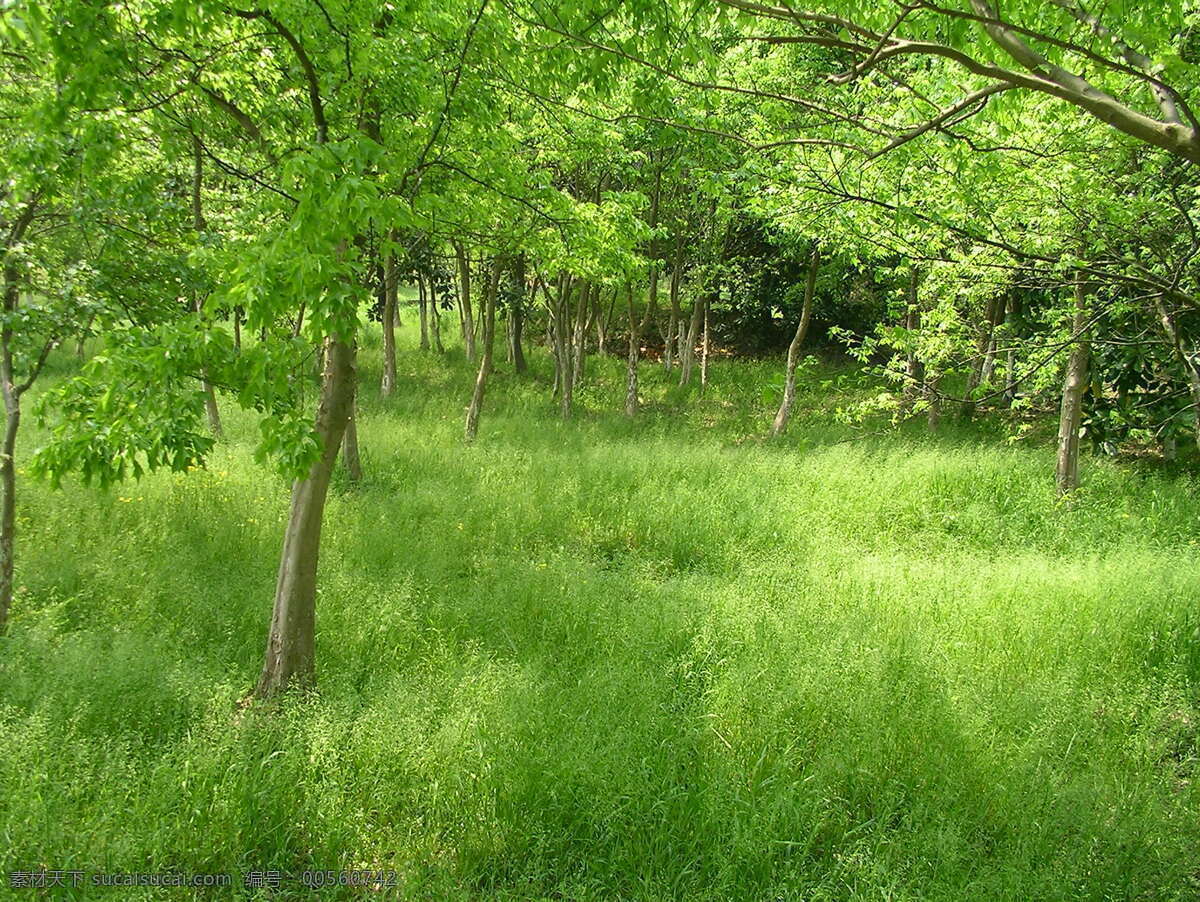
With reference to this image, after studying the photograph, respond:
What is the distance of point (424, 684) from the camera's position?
4227mm

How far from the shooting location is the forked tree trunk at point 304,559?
159 inches

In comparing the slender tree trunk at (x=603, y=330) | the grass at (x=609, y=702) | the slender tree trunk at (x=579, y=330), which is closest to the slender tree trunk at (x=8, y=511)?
the grass at (x=609, y=702)

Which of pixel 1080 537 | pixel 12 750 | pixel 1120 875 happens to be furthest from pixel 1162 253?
pixel 12 750

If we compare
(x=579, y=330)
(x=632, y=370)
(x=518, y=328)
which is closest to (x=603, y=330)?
(x=518, y=328)

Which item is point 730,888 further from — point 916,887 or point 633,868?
point 916,887

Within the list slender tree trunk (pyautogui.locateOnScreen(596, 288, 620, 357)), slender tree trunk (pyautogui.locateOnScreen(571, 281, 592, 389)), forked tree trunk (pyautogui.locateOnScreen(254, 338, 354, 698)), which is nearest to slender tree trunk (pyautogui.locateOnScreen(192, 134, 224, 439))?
forked tree trunk (pyautogui.locateOnScreen(254, 338, 354, 698))

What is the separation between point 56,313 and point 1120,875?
670 cm

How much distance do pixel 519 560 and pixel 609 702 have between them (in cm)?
272

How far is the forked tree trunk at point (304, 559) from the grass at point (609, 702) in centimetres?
26

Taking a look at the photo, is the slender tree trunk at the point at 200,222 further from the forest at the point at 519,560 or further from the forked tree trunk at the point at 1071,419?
the forked tree trunk at the point at 1071,419

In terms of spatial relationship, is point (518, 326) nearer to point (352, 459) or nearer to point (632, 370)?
point (632, 370)

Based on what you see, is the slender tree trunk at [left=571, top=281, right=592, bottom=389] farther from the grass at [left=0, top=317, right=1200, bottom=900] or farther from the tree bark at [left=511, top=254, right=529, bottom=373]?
the grass at [left=0, top=317, right=1200, bottom=900]

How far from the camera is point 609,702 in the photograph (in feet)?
13.3

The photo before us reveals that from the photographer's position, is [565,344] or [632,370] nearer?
[632,370]
